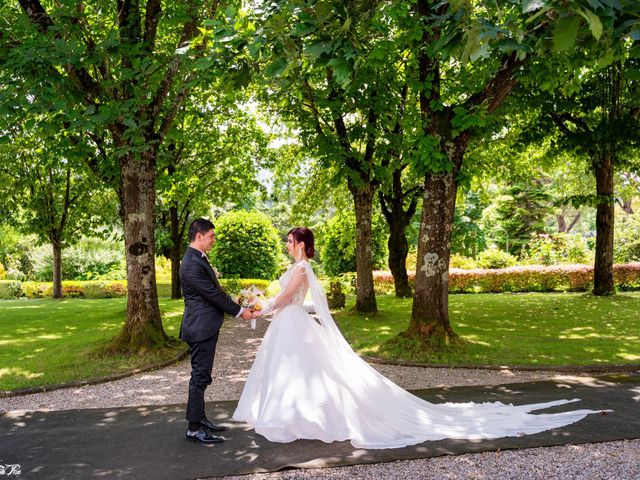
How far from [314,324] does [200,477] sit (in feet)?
7.07

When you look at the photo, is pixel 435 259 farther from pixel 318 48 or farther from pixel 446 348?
pixel 318 48

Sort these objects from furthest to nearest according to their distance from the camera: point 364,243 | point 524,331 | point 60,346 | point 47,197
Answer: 1. point 47,197
2. point 364,243
3. point 524,331
4. point 60,346

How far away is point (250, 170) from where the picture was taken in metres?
22.5

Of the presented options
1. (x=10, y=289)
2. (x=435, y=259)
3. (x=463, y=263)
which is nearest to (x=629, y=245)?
(x=463, y=263)

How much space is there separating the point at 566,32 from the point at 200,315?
4.27 metres

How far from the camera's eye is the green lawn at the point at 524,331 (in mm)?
9930

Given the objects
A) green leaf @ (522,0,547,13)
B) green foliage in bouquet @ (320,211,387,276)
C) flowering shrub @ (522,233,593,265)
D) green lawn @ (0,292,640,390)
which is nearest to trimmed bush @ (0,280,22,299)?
green lawn @ (0,292,640,390)

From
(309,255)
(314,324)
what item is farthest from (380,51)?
(314,324)

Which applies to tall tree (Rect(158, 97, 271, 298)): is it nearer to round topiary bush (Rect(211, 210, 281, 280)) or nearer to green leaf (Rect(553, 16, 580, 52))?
round topiary bush (Rect(211, 210, 281, 280))

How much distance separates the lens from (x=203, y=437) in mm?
→ 5570

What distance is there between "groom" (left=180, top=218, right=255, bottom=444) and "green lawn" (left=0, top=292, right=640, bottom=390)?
172 inches

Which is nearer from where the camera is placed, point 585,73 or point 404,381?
point 404,381

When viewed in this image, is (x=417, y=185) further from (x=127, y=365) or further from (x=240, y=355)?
(x=127, y=365)

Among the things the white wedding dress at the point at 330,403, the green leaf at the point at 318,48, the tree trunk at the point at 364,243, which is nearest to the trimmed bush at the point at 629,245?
the tree trunk at the point at 364,243
